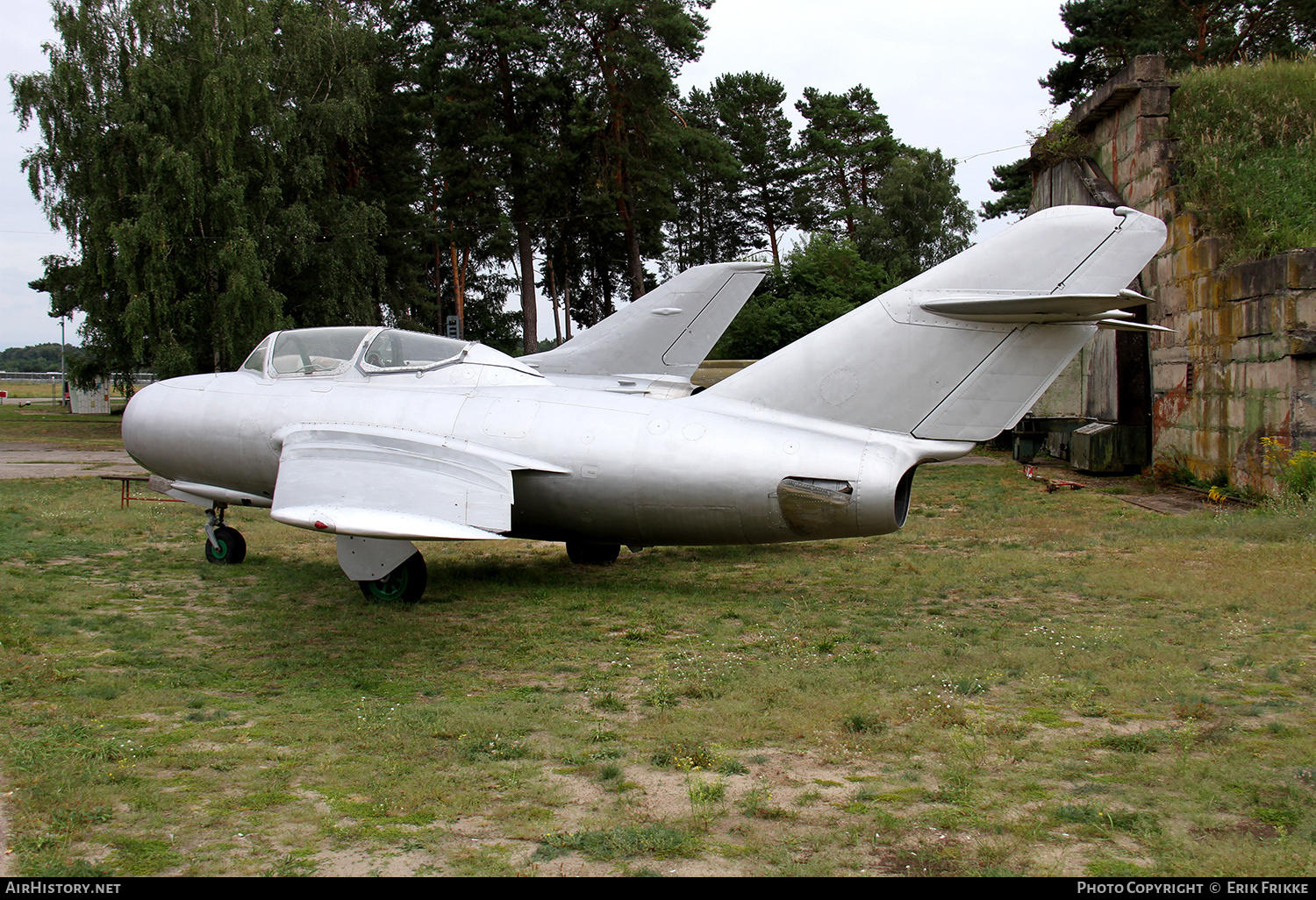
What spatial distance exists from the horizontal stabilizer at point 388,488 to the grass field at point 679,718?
3.33 feet

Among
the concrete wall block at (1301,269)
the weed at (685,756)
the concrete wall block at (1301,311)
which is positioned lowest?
the weed at (685,756)

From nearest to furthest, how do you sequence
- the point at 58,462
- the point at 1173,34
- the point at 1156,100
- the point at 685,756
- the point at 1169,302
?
the point at 685,756, the point at 1169,302, the point at 1156,100, the point at 58,462, the point at 1173,34

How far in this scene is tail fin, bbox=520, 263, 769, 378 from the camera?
14742mm

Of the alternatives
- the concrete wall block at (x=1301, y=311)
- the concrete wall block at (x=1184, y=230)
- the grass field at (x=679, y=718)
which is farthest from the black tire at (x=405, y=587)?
the concrete wall block at (x=1184, y=230)

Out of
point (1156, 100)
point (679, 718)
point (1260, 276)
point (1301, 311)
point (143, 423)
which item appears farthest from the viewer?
point (1156, 100)

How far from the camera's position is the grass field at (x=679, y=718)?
144 inches

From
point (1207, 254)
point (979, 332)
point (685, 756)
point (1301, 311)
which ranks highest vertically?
point (1207, 254)

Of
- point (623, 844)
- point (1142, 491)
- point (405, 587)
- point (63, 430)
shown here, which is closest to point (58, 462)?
point (63, 430)

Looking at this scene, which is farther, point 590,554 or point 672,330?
point 672,330

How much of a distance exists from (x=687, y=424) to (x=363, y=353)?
3729mm

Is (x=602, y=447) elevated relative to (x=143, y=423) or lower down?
lower down

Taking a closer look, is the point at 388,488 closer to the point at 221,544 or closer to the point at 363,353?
the point at 363,353

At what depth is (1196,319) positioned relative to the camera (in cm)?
1568

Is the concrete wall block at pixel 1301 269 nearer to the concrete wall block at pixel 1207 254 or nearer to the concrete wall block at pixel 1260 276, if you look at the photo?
the concrete wall block at pixel 1260 276
